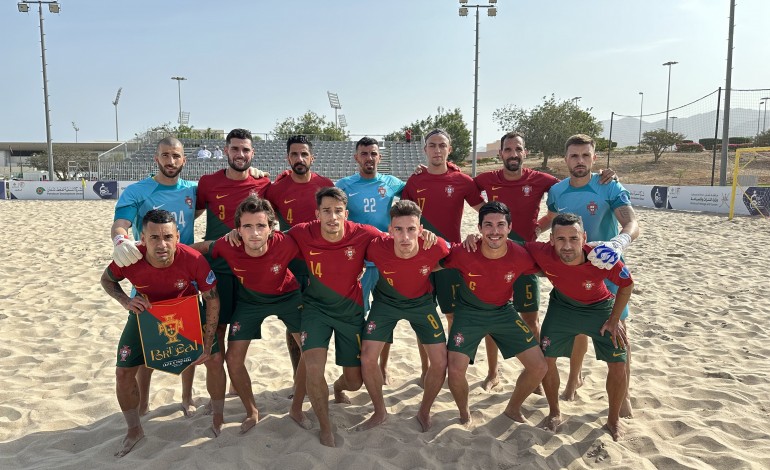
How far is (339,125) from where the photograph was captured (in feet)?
179

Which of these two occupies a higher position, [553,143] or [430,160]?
[553,143]

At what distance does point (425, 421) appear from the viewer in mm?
3834

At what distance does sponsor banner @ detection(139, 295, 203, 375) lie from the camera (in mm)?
3580

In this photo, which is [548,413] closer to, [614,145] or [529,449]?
[529,449]

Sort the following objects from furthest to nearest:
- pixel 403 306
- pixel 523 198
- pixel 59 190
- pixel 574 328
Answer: pixel 59 190
pixel 523 198
pixel 403 306
pixel 574 328

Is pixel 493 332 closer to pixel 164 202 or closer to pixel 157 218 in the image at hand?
pixel 157 218

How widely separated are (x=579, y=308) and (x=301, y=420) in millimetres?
2320

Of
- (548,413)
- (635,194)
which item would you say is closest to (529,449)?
(548,413)

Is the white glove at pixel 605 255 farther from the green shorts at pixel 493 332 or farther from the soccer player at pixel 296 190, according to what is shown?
the soccer player at pixel 296 190

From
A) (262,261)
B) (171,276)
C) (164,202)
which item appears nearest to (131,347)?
(171,276)

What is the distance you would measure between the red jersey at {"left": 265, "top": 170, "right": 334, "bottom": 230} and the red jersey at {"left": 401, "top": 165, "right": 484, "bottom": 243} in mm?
904

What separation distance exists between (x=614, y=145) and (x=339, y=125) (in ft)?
90.9

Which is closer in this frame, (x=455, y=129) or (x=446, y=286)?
Answer: (x=446, y=286)

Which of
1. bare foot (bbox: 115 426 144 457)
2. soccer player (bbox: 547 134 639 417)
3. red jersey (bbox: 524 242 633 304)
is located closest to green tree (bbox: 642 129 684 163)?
soccer player (bbox: 547 134 639 417)
